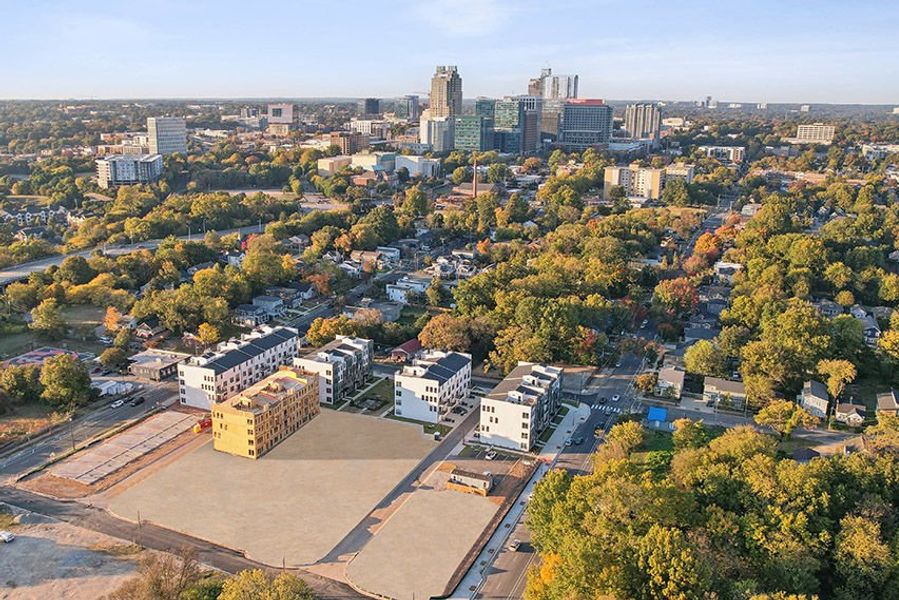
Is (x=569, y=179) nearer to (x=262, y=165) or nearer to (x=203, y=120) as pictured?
(x=262, y=165)

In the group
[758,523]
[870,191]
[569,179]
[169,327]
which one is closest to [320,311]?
[169,327]

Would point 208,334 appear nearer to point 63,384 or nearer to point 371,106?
point 63,384

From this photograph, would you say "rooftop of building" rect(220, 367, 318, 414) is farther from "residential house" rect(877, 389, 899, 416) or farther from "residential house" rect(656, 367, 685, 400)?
"residential house" rect(877, 389, 899, 416)

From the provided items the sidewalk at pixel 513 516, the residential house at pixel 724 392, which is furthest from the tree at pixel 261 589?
the residential house at pixel 724 392

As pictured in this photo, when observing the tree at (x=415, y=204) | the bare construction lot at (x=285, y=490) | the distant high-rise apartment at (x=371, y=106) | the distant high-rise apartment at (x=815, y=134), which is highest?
the distant high-rise apartment at (x=371, y=106)

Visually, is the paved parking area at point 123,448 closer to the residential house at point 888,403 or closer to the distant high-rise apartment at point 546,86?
the residential house at point 888,403
